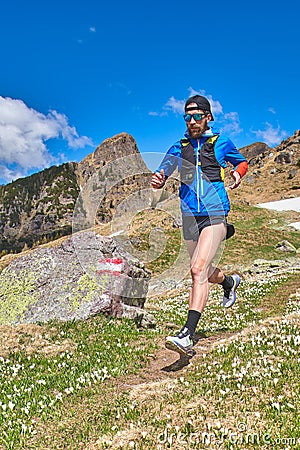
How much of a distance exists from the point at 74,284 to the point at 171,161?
6.60 meters

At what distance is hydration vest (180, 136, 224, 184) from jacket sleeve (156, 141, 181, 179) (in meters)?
0.32

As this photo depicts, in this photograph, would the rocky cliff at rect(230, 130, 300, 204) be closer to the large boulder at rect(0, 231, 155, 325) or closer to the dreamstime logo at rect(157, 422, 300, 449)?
the large boulder at rect(0, 231, 155, 325)

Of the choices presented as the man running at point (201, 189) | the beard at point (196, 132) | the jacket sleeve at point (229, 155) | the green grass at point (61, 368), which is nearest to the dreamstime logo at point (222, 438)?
the green grass at point (61, 368)

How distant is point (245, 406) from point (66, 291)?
882 centimetres

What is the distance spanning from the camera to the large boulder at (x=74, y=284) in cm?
1333

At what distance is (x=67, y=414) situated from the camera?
7.23 metres

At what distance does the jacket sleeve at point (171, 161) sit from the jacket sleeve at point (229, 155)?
1032 millimetres

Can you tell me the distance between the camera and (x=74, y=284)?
14.2 meters

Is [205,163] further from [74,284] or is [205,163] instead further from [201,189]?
[74,284]

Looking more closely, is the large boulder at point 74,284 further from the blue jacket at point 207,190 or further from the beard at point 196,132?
the beard at point 196,132

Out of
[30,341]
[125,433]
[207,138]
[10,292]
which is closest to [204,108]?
[207,138]

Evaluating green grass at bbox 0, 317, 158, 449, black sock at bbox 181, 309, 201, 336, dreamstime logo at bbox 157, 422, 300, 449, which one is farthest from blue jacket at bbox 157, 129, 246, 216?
dreamstime logo at bbox 157, 422, 300, 449

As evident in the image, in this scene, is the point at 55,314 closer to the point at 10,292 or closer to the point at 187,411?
the point at 10,292

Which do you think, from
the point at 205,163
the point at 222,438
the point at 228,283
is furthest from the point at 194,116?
the point at 222,438
